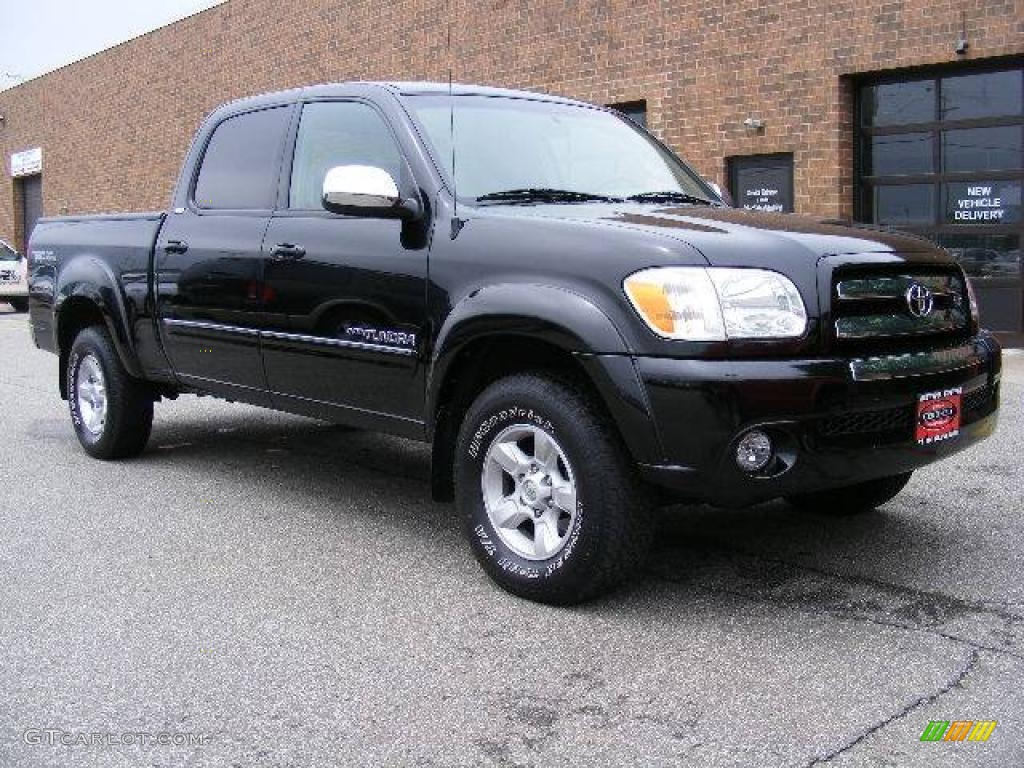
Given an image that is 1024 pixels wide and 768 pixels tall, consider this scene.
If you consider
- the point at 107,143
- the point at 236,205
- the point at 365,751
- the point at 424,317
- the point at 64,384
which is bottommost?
the point at 365,751

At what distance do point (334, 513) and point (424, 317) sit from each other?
4.71 ft

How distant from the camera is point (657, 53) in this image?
563 inches

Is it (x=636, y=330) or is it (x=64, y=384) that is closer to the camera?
(x=636, y=330)

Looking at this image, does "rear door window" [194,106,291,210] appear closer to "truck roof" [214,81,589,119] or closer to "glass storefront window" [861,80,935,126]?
"truck roof" [214,81,589,119]

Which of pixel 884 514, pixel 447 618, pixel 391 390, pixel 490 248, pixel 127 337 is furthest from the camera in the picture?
pixel 127 337

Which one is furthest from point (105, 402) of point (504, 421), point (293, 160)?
point (504, 421)

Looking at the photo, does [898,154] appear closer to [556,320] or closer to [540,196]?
[540,196]

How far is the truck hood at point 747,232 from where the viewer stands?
3768mm

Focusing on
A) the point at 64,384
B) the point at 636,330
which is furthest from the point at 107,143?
the point at 636,330

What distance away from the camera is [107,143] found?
2744cm

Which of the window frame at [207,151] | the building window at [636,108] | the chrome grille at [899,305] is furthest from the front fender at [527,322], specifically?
the building window at [636,108]

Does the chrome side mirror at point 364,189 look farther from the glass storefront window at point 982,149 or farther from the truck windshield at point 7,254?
the truck windshield at point 7,254

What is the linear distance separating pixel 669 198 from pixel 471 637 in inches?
84.2

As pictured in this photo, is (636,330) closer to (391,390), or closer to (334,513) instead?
(391,390)
